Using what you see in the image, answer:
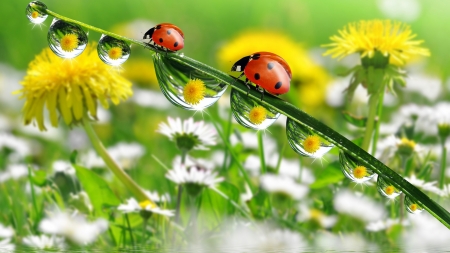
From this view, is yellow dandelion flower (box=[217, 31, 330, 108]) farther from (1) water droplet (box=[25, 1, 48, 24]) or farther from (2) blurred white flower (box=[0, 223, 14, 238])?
(1) water droplet (box=[25, 1, 48, 24])

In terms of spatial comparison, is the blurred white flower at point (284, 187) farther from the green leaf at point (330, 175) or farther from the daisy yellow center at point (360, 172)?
the daisy yellow center at point (360, 172)

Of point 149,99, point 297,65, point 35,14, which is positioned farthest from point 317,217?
point 149,99

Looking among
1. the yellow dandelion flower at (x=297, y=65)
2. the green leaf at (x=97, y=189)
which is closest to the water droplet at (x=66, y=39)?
the green leaf at (x=97, y=189)

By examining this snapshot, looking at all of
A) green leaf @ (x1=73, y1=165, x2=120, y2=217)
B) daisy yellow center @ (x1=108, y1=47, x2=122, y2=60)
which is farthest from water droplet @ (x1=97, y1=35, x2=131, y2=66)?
green leaf @ (x1=73, y1=165, x2=120, y2=217)

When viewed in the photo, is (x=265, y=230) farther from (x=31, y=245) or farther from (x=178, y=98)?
(x=178, y=98)

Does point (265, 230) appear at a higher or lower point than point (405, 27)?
lower

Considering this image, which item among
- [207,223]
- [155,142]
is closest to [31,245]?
[207,223]
